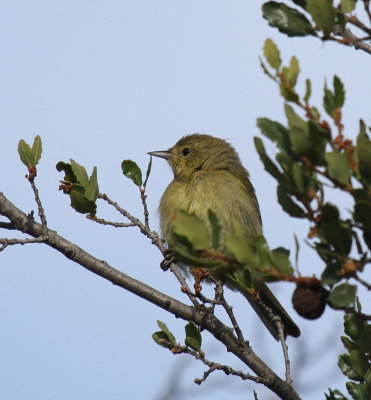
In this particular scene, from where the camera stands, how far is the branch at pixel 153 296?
4.05 metres

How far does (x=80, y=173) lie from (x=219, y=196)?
2.07 meters

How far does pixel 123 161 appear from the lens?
15.6 ft

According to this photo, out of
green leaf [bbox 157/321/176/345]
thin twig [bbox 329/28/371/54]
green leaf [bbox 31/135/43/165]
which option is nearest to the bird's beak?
green leaf [bbox 31/135/43/165]

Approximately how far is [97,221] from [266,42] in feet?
6.91

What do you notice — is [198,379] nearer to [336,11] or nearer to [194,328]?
[194,328]

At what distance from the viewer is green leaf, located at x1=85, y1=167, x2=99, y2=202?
4.21 meters

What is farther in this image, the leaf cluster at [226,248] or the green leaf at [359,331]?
the green leaf at [359,331]

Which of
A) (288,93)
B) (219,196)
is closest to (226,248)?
(288,93)

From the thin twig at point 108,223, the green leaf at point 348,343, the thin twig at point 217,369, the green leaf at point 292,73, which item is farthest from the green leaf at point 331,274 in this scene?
the thin twig at point 108,223

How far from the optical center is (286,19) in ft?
8.91

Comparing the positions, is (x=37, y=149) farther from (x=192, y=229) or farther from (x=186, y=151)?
(x=186, y=151)

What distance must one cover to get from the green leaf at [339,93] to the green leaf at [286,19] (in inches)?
13.1

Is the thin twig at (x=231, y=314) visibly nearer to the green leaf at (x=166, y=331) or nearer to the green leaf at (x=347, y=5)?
the green leaf at (x=166, y=331)

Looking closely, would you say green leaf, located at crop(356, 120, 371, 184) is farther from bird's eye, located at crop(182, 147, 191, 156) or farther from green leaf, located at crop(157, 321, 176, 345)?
bird's eye, located at crop(182, 147, 191, 156)
